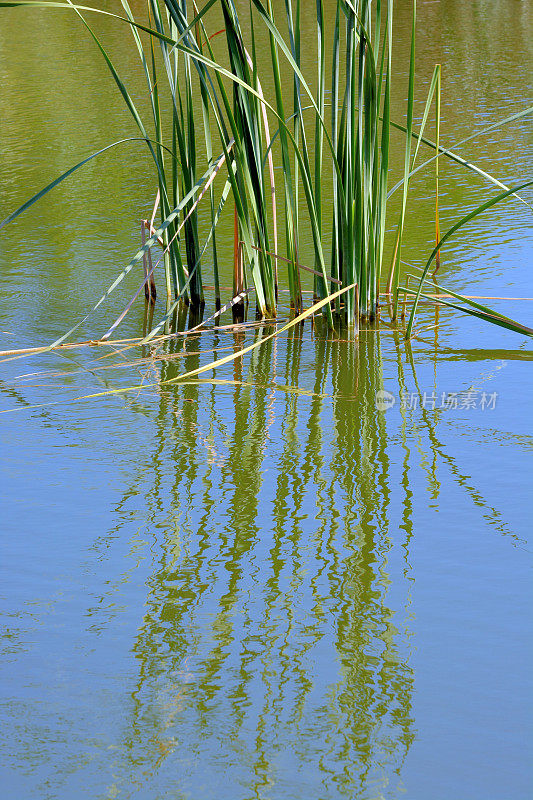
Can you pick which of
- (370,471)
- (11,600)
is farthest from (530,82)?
(11,600)

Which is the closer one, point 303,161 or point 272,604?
point 272,604

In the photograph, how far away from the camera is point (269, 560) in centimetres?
118

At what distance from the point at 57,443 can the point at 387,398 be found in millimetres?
597

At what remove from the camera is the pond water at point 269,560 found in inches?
33.9

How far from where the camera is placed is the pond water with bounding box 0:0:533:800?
0.86 metres

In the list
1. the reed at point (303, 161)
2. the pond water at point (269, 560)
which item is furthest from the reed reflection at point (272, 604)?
the reed at point (303, 161)

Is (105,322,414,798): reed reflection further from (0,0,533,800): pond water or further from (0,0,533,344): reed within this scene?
(0,0,533,344): reed

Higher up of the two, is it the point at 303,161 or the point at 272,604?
the point at 303,161

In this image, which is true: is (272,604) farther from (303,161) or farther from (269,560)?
(303,161)

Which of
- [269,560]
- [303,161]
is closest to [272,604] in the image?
[269,560]

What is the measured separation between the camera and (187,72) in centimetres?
202

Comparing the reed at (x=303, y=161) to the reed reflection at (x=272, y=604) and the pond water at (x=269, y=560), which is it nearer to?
the pond water at (x=269, y=560)

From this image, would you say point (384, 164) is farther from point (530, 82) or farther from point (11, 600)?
point (530, 82)

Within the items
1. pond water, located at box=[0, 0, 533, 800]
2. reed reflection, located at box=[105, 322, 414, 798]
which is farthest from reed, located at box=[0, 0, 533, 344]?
reed reflection, located at box=[105, 322, 414, 798]
